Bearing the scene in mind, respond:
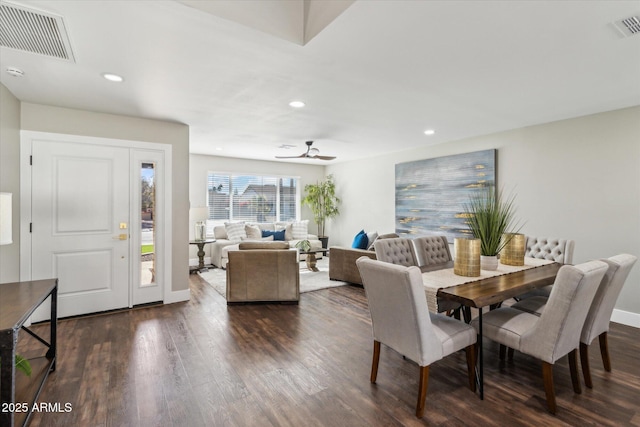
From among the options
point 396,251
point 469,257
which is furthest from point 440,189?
point 469,257

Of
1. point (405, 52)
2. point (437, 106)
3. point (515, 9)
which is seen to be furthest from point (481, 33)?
point (437, 106)

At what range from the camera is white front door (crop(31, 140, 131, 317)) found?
11.7 feet

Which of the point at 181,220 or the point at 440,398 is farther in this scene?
the point at 181,220

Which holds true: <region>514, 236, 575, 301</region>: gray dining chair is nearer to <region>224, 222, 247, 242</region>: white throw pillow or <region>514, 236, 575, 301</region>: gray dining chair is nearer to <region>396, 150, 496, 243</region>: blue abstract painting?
<region>396, 150, 496, 243</region>: blue abstract painting

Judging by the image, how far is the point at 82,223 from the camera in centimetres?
377

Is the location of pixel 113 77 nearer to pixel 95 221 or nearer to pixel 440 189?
pixel 95 221

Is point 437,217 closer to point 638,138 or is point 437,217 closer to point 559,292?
point 638,138

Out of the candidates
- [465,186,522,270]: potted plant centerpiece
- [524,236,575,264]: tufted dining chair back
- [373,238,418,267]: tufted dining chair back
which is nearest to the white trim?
[373,238,418,267]: tufted dining chair back

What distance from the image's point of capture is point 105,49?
7.57 ft

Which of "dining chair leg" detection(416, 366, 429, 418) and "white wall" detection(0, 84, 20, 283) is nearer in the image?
"dining chair leg" detection(416, 366, 429, 418)

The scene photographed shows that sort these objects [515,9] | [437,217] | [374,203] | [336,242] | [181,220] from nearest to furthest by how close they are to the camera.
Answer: [515,9] < [181,220] < [437,217] < [374,203] < [336,242]

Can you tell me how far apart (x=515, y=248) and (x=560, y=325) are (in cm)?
127

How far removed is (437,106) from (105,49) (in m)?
3.25

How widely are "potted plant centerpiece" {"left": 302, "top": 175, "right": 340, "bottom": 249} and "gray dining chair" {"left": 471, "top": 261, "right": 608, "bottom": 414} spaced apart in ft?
20.4
